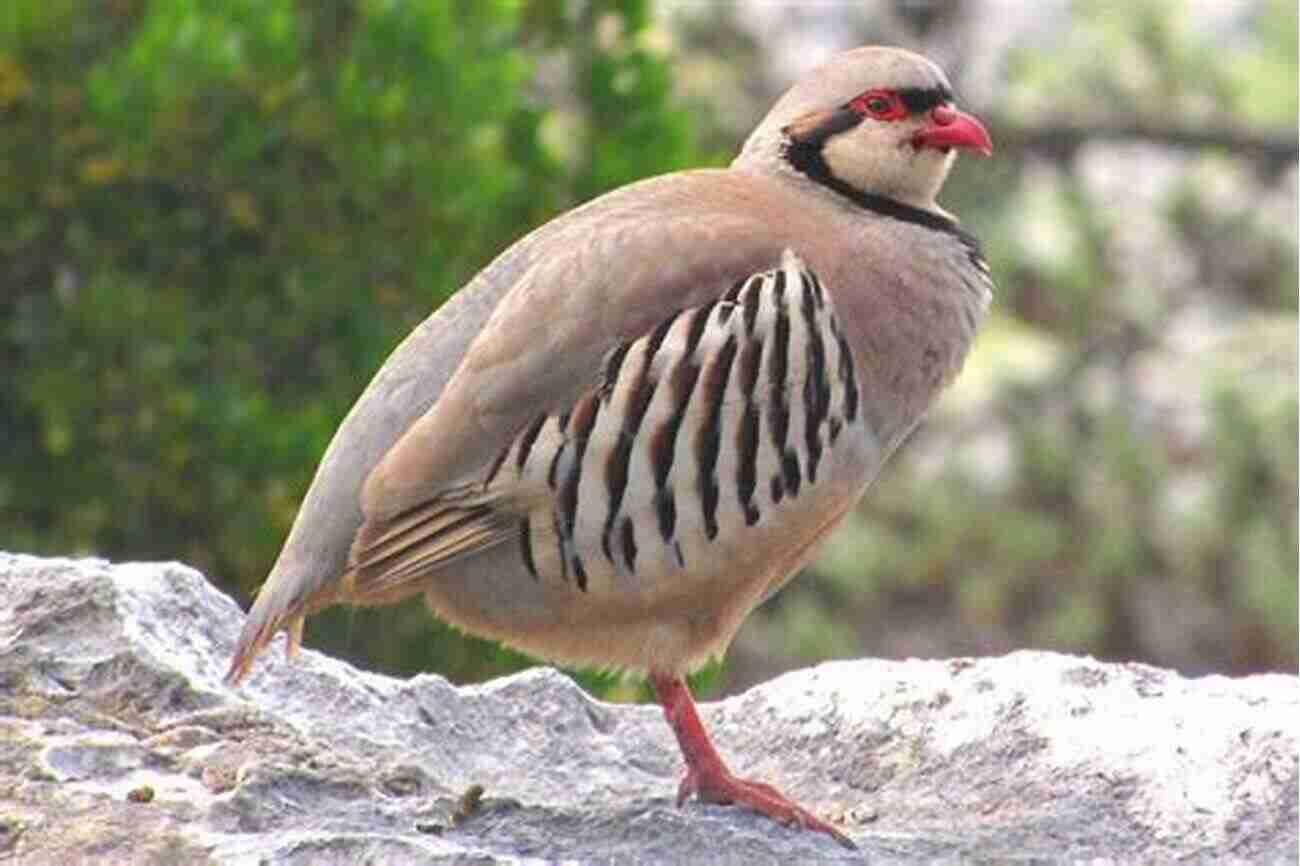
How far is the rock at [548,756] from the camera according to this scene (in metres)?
5.44

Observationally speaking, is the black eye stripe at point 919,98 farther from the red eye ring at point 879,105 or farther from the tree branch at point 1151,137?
the tree branch at point 1151,137

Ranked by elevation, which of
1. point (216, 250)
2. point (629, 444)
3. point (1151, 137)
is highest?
point (216, 250)

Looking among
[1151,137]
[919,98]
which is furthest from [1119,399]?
[919,98]

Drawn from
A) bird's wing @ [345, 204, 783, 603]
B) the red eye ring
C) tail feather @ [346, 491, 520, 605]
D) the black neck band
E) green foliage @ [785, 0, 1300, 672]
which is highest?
the red eye ring

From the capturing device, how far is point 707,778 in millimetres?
5895

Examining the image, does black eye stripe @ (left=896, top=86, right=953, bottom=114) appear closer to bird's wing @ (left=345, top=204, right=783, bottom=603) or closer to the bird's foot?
bird's wing @ (left=345, top=204, right=783, bottom=603)

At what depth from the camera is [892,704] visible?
6.27 meters

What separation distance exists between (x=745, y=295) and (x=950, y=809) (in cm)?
99

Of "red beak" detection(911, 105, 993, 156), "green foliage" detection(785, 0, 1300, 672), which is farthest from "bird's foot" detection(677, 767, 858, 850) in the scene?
"green foliage" detection(785, 0, 1300, 672)

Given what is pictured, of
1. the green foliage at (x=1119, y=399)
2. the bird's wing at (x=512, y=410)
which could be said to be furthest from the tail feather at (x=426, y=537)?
the green foliage at (x=1119, y=399)

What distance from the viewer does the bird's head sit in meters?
6.43

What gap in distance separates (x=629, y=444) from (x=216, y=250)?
3001mm

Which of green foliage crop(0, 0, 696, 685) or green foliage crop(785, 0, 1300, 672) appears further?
green foliage crop(785, 0, 1300, 672)

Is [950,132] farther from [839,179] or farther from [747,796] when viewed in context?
[747,796]
